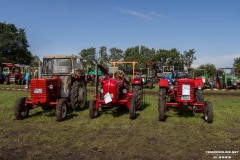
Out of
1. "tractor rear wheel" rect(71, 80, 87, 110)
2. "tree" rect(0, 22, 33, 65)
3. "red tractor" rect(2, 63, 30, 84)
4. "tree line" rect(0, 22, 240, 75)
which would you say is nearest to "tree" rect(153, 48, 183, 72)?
"tree line" rect(0, 22, 240, 75)

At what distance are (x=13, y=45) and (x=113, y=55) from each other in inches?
2238

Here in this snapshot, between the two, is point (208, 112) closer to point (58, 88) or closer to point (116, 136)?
point (116, 136)

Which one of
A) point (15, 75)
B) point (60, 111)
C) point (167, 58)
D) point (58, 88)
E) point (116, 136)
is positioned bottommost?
point (116, 136)

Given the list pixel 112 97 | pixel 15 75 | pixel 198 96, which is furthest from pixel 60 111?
pixel 15 75

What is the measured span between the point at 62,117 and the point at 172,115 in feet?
11.8

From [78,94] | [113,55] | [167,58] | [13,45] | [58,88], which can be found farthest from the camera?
[113,55]

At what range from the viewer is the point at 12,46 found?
55.8m

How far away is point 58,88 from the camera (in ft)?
30.2

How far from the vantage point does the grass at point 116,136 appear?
5039 mm

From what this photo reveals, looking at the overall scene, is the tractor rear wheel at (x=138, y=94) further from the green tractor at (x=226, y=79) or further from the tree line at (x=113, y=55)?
the green tractor at (x=226, y=79)

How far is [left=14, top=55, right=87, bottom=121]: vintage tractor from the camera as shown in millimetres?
8250

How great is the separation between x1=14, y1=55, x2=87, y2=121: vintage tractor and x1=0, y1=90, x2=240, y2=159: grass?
1.30 feet

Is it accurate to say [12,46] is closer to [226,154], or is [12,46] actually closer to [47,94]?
[47,94]

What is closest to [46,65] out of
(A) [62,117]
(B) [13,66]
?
(A) [62,117]
